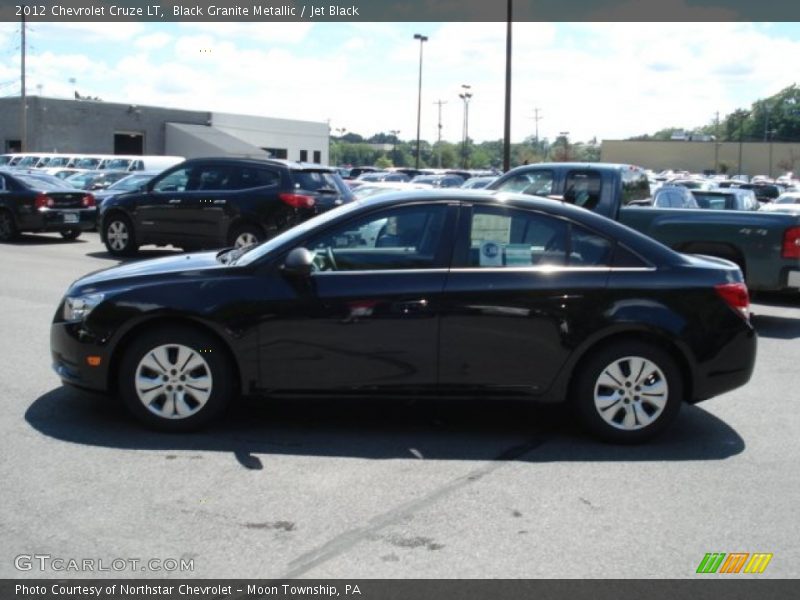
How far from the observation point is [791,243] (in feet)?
35.7

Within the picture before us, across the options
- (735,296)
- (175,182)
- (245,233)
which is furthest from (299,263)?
(175,182)

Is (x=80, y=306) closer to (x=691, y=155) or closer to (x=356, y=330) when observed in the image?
(x=356, y=330)

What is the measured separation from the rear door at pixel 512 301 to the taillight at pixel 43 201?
14.8 metres

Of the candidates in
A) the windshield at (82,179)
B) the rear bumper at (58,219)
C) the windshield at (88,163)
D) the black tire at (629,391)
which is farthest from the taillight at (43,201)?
the windshield at (88,163)

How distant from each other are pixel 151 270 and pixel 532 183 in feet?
25.3

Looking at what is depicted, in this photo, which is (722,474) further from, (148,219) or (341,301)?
(148,219)

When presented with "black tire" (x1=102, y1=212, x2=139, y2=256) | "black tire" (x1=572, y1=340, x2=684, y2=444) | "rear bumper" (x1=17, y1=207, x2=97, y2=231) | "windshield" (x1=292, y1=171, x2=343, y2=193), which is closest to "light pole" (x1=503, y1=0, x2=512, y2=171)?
"windshield" (x1=292, y1=171, x2=343, y2=193)

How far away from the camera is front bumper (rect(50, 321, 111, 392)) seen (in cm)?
621

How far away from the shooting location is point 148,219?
54.8ft

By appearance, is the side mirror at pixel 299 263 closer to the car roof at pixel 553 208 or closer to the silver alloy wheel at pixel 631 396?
the car roof at pixel 553 208

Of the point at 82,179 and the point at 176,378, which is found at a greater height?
the point at 82,179

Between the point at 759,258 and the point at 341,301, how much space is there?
22.0ft

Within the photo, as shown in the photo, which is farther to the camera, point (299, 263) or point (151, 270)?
point (151, 270)

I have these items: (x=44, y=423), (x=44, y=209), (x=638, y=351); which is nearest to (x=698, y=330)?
(x=638, y=351)
